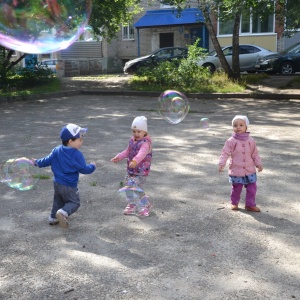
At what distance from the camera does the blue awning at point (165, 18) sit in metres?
34.7

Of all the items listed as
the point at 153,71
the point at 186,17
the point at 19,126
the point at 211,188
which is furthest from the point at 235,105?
the point at 186,17

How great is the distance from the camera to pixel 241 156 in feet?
19.0

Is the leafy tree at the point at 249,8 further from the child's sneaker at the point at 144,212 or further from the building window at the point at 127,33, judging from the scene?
the building window at the point at 127,33

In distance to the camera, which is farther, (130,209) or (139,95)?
(139,95)

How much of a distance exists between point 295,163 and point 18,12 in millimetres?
10004

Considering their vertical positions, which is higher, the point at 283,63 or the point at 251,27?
the point at 251,27

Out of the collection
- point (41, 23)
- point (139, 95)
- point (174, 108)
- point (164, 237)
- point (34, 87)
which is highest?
point (41, 23)

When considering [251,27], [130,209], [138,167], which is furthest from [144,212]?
[251,27]

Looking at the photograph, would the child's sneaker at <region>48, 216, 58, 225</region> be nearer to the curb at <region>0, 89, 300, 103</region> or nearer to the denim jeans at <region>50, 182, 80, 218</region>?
the denim jeans at <region>50, 182, 80, 218</region>

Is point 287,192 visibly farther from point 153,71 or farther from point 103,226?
point 153,71

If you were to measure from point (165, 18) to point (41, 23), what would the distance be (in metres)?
21.9

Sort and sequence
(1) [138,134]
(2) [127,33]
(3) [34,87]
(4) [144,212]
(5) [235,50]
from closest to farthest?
(4) [144,212] → (1) [138,134] → (5) [235,50] → (3) [34,87] → (2) [127,33]

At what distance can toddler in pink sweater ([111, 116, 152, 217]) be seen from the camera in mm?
5758

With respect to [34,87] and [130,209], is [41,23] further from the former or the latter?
[130,209]
